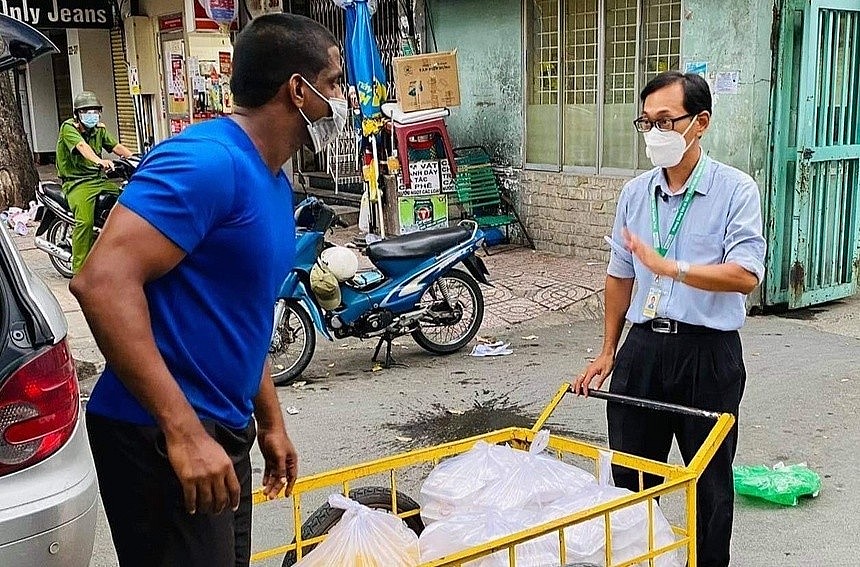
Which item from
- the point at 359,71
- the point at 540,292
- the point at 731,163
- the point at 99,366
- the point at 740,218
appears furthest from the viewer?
the point at 359,71

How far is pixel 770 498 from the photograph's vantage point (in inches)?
169

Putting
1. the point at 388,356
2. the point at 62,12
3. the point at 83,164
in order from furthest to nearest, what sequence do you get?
the point at 62,12 → the point at 83,164 → the point at 388,356

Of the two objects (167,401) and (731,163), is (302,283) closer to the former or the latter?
(731,163)

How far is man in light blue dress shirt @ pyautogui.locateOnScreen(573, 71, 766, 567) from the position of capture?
3133 mm

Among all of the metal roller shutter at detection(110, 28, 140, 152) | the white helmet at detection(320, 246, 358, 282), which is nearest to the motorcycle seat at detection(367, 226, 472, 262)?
the white helmet at detection(320, 246, 358, 282)

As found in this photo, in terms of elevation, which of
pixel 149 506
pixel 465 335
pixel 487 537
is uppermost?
pixel 149 506

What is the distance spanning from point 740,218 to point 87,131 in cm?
693

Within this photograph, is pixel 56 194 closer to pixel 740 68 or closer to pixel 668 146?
pixel 740 68

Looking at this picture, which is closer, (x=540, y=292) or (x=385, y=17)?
(x=540, y=292)

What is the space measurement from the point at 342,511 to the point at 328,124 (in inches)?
51.5

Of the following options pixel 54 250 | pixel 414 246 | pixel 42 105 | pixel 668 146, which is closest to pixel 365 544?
pixel 668 146

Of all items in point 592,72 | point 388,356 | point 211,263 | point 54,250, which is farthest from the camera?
point 592,72

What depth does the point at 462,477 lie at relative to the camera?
294 centimetres

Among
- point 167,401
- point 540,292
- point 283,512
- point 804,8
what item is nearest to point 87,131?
point 540,292
